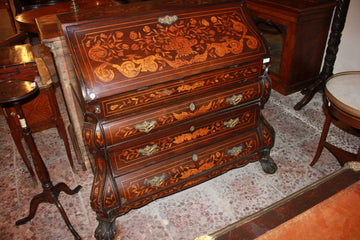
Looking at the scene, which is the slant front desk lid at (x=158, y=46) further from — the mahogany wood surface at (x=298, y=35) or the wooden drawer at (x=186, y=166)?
the mahogany wood surface at (x=298, y=35)

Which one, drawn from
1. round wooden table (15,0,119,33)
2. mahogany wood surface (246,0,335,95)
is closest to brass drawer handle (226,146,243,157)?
mahogany wood surface (246,0,335,95)

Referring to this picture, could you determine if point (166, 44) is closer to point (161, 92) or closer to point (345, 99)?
point (161, 92)

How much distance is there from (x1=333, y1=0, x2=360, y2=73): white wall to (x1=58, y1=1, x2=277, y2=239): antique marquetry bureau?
1.87 m

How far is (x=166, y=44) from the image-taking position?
72.2 inches

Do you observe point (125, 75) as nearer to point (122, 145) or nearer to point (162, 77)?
point (162, 77)

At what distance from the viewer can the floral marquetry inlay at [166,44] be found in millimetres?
1687

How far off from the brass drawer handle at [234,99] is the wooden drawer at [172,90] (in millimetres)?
109

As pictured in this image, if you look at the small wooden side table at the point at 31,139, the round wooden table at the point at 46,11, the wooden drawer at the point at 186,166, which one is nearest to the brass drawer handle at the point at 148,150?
the wooden drawer at the point at 186,166

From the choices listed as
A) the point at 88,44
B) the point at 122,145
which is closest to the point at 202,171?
the point at 122,145

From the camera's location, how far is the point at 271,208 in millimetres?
1312

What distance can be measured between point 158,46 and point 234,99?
0.69 m

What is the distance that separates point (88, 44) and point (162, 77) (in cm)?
48

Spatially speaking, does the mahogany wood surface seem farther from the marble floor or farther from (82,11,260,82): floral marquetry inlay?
(82,11,260,82): floral marquetry inlay

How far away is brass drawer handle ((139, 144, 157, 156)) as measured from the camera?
194 centimetres
